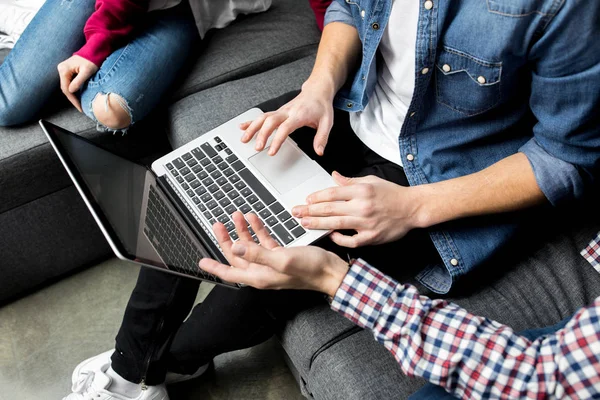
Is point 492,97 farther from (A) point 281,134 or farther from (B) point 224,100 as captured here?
(B) point 224,100

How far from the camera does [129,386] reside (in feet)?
3.74

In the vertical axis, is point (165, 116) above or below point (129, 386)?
above

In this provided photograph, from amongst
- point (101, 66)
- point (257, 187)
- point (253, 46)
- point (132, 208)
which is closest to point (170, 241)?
point (132, 208)

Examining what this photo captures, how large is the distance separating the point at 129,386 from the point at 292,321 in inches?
15.9

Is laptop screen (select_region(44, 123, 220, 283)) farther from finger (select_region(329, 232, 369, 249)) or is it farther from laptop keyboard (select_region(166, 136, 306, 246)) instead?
finger (select_region(329, 232, 369, 249))

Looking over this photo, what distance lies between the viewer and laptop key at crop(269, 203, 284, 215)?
0.97 meters

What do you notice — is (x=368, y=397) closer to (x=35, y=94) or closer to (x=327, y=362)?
(x=327, y=362)

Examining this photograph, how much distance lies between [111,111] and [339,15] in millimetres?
569

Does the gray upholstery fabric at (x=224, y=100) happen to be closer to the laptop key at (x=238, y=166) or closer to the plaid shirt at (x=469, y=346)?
the laptop key at (x=238, y=166)

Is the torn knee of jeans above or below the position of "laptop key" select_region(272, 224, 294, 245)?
above

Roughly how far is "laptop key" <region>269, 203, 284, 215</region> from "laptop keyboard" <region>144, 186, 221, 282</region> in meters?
0.15

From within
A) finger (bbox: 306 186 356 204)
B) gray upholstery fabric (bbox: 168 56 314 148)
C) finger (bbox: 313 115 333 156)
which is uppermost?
finger (bbox: 313 115 333 156)

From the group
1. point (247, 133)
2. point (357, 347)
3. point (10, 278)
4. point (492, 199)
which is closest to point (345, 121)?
point (247, 133)

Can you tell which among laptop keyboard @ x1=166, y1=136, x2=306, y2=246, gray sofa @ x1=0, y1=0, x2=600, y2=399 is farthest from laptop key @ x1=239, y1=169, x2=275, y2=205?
gray sofa @ x1=0, y1=0, x2=600, y2=399
